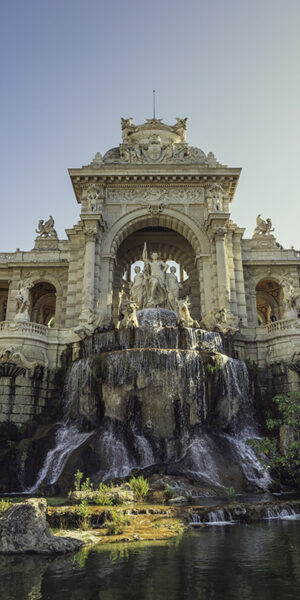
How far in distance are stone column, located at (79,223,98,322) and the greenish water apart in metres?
21.2

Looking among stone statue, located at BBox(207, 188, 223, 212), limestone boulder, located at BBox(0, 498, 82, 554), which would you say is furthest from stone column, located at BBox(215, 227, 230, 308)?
limestone boulder, located at BBox(0, 498, 82, 554)

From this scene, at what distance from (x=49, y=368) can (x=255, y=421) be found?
40.0 ft

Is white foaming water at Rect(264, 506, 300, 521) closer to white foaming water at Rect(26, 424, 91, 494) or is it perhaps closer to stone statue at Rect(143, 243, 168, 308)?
white foaming water at Rect(26, 424, 91, 494)

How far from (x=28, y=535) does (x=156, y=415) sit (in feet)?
37.9

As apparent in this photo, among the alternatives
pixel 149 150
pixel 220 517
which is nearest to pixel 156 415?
pixel 220 517

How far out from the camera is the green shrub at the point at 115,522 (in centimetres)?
943

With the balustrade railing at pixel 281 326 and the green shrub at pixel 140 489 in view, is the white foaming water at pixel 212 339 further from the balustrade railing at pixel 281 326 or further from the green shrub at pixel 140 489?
the green shrub at pixel 140 489

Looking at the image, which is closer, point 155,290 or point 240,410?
point 240,410

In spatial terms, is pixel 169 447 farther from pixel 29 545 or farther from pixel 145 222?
pixel 145 222

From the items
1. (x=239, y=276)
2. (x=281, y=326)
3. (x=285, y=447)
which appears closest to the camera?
(x=285, y=447)

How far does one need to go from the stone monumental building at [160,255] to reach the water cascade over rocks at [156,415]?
12.5ft

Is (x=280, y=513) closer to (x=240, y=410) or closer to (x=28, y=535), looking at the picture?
(x=28, y=535)

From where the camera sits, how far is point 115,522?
32.3 ft

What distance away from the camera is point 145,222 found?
34938mm
